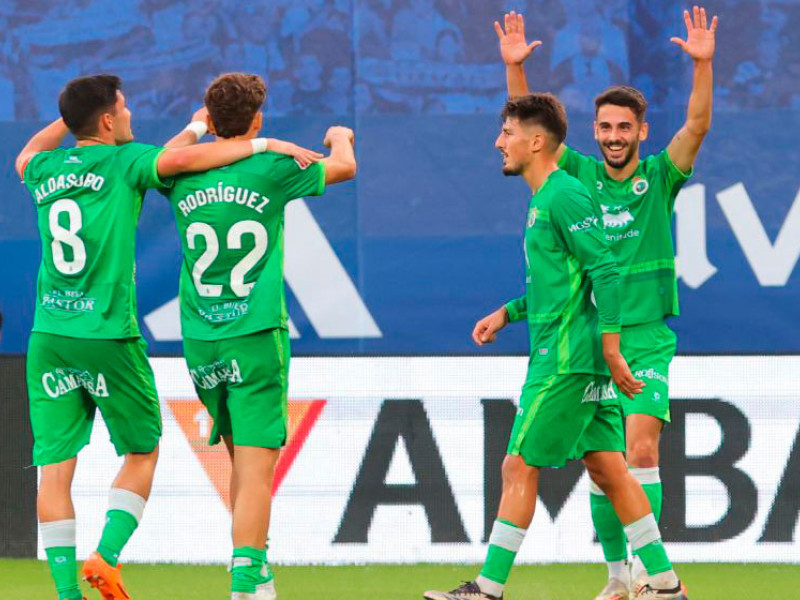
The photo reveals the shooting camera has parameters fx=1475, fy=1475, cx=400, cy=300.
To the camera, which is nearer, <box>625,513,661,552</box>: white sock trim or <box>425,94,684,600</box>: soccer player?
<box>425,94,684,600</box>: soccer player

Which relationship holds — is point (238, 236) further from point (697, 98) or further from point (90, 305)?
point (697, 98)

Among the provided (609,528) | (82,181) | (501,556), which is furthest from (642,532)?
(82,181)

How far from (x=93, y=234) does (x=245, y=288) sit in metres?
0.55

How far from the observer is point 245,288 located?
16.3ft

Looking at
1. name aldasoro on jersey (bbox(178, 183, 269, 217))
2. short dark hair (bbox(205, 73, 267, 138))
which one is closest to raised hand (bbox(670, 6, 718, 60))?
short dark hair (bbox(205, 73, 267, 138))

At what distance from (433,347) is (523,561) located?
62.3 inches

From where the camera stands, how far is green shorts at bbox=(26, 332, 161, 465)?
5.04 metres

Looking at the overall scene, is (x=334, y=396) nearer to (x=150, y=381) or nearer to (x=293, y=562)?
(x=293, y=562)

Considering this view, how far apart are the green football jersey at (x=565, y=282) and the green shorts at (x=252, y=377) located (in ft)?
2.82

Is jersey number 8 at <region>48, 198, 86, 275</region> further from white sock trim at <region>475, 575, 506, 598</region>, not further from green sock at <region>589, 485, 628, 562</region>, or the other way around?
green sock at <region>589, 485, 628, 562</region>

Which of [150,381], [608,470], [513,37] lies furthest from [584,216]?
[150,381]

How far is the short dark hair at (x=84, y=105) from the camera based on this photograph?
16.8 ft

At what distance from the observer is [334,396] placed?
6.87 meters

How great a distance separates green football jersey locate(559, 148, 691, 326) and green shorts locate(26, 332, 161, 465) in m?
1.86
